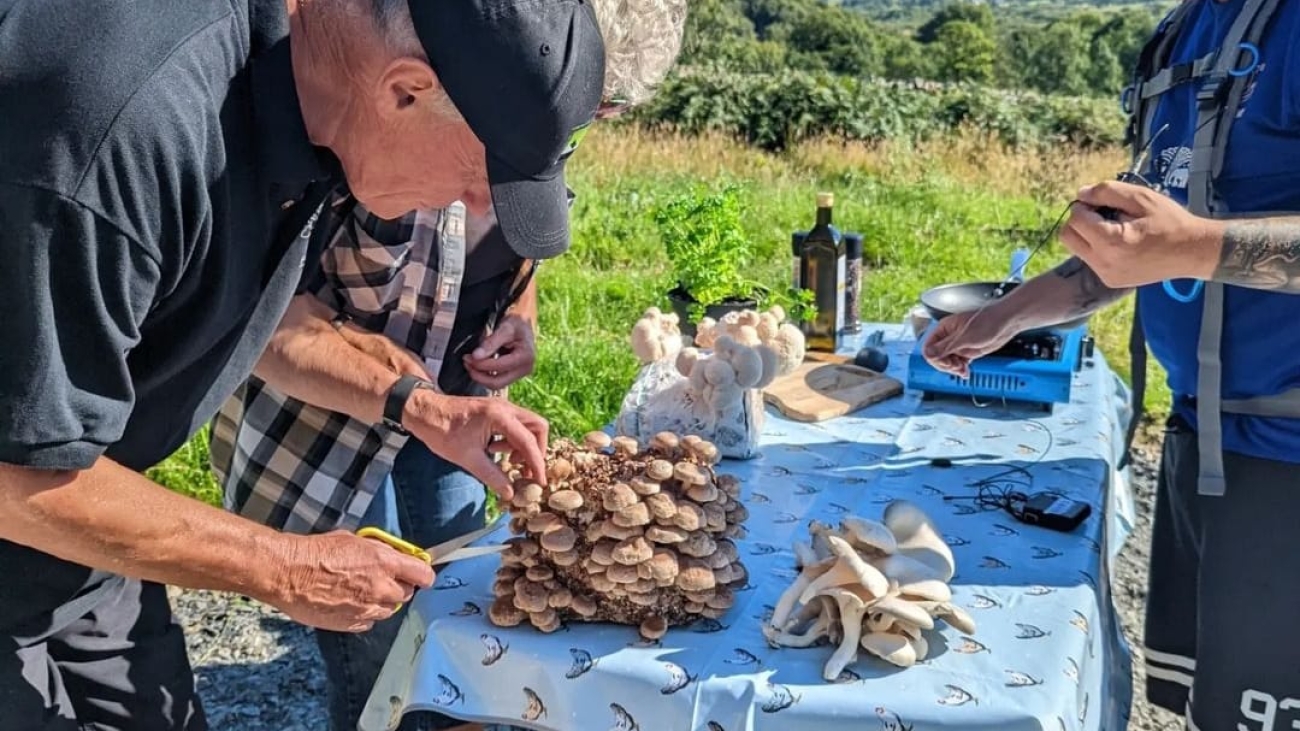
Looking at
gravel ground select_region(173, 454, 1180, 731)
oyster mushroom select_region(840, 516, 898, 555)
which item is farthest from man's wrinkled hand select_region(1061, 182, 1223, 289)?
gravel ground select_region(173, 454, 1180, 731)

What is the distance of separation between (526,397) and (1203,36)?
305cm

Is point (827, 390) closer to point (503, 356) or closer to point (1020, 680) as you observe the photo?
point (503, 356)

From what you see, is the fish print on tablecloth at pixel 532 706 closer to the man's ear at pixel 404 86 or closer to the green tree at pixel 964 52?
the man's ear at pixel 404 86

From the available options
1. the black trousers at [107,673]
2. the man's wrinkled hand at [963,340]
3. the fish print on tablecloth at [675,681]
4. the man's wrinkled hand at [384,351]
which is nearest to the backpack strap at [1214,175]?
the man's wrinkled hand at [963,340]

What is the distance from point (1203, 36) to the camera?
90.0 inches

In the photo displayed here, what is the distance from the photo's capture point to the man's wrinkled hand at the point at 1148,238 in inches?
75.8

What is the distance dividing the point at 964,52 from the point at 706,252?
164 feet

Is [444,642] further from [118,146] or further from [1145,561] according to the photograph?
[1145,561]

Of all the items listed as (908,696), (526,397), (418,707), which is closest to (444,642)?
(418,707)

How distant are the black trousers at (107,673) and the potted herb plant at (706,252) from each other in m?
1.37

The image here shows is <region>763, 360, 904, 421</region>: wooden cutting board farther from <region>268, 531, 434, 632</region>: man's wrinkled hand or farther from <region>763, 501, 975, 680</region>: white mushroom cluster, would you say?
<region>268, 531, 434, 632</region>: man's wrinkled hand

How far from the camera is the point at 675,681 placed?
156 cm

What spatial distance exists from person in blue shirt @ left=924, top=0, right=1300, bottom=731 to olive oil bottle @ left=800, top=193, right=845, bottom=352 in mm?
830

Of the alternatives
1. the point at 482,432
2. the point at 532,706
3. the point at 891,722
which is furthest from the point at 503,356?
the point at 891,722
